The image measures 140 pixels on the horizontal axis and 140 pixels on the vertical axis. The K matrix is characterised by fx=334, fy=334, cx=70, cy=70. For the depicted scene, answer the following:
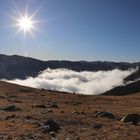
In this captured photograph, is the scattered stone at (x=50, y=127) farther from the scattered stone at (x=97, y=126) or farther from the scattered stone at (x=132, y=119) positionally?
the scattered stone at (x=132, y=119)

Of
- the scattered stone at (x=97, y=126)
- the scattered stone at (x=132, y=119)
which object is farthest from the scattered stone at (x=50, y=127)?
the scattered stone at (x=132, y=119)

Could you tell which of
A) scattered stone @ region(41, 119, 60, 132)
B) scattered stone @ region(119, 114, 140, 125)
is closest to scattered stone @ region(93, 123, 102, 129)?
scattered stone @ region(41, 119, 60, 132)

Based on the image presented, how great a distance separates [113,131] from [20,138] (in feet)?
27.3

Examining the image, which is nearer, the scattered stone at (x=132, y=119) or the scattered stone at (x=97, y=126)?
the scattered stone at (x=97, y=126)

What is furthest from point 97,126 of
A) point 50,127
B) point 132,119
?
point 132,119

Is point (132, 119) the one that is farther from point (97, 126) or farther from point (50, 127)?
point (50, 127)

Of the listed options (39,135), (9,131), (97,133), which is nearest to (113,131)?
(97,133)

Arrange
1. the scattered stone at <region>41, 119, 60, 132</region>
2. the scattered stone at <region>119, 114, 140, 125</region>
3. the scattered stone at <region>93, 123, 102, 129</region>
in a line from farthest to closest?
the scattered stone at <region>119, 114, 140, 125</region> < the scattered stone at <region>93, 123, 102, 129</region> < the scattered stone at <region>41, 119, 60, 132</region>

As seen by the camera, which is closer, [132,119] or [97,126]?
[97,126]

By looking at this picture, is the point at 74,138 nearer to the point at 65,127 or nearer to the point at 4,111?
the point at 65,127

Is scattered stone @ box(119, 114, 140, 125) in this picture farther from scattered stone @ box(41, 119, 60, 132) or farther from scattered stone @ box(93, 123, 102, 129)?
scattered stone @ box(41, 119, 60, 132)

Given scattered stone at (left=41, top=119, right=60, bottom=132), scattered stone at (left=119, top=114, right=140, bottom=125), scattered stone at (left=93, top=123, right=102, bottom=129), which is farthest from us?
scattered stone at (left=119, top=114, right=140, bottom=125)

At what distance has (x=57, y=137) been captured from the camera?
25141 millimetres

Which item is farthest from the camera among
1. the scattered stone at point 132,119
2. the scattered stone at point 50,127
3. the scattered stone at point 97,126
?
the scattered stone at point 132,119
